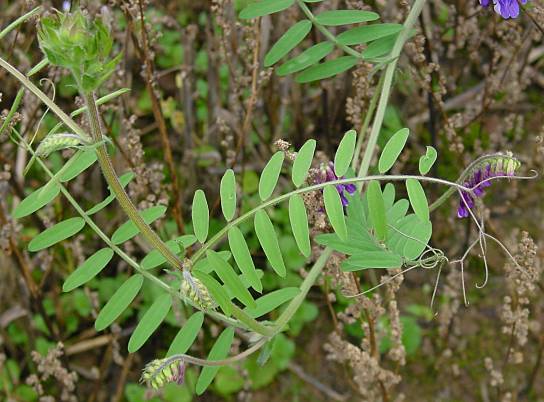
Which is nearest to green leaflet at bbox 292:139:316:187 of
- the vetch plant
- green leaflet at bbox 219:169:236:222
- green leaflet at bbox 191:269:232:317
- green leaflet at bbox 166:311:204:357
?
the vetch plant

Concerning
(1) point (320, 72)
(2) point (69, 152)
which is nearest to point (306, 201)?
(1) point (320, 72)

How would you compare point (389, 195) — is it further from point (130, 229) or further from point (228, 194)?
point (130, 229)

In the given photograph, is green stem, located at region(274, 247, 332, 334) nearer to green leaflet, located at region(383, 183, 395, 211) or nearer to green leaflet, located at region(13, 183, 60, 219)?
green leaflet, located at region(383, 183, 395, 211)

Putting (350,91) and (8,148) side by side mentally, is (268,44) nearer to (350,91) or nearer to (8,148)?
(350,91)

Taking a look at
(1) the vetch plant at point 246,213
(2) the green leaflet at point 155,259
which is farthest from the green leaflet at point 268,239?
(2) the green leaflet at point 155,259

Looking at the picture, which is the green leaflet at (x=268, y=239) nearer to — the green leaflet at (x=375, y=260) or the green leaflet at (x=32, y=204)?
the green leaflet at (x=375, y=260)

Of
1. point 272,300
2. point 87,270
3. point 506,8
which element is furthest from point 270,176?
point 506,8
